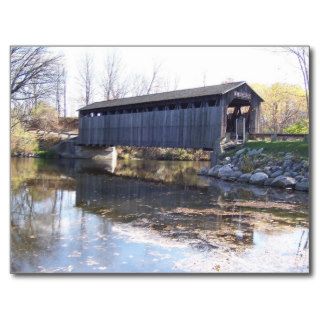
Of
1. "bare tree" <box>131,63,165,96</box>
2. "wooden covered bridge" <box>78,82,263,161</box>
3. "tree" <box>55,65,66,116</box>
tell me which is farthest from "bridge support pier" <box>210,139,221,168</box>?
"tree" <box>55,65,66,116</box>

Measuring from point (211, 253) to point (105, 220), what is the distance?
2437 mm

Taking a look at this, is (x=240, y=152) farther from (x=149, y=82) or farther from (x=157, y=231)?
(x=157, y=231)

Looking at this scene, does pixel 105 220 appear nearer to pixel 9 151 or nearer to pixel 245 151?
pixel 9 151

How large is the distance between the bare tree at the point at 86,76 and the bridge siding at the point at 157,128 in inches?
269

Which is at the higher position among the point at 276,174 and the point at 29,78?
the point at 29,78

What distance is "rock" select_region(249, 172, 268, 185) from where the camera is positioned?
1145cm

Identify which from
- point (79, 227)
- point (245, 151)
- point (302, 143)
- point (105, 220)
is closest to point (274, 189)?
point (302, 143)

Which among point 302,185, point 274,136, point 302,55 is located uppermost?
point 302,55

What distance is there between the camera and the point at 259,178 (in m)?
11.5

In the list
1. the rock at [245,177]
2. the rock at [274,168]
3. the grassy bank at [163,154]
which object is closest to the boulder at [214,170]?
→ the rock at [245,177]

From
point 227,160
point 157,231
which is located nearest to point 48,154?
point 227,160

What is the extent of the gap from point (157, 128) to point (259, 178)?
627cm

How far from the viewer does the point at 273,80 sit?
A: 7094 millimetres
